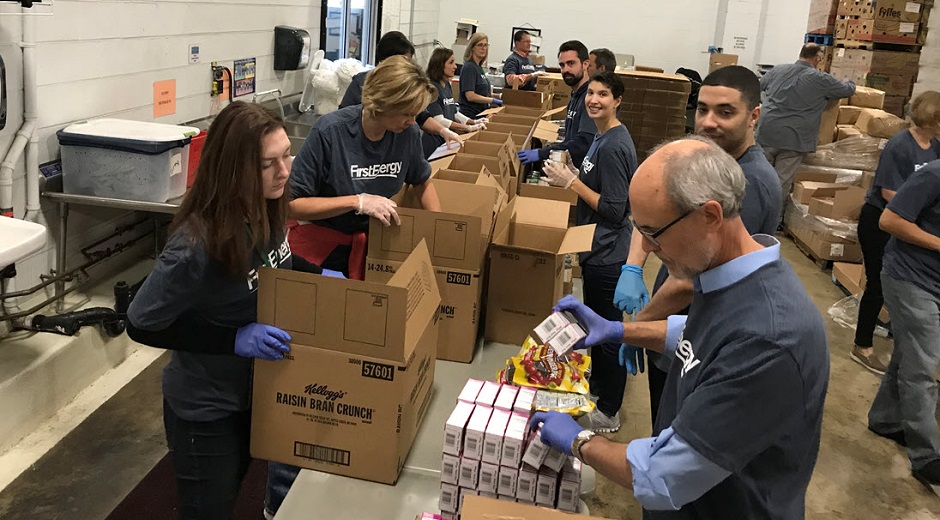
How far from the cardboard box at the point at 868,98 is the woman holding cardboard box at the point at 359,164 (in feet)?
19.1

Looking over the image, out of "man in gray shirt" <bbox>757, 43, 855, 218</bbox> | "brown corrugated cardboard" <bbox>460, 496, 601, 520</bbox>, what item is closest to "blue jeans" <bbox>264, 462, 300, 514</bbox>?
"brown corrugated cardboard" <bbox>460, 496, 601, 520</bbox>

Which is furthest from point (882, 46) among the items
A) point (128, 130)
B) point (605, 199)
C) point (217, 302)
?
point (217, 302)

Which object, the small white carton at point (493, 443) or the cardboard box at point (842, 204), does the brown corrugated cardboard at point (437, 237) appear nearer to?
the small white carton at point (493, 443)

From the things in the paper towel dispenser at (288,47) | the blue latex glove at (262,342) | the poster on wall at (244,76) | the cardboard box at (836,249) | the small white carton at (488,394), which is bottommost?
the cardboard box at (836,249)

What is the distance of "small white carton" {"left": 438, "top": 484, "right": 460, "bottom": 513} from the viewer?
159cm

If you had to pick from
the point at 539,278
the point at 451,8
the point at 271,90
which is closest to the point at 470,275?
the point at 539,278

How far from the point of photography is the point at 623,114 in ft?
26.8

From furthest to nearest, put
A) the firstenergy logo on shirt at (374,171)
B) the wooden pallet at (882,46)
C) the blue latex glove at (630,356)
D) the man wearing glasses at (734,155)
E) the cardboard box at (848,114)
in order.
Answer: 1. the cardboard box at (848,114)
2. the wooden pallet at (882,46)
3. the firstenergy logo on shirt at (374,171)
4. the man wearing glasses at (734,155)
5. the blue latex glove at (630,356)

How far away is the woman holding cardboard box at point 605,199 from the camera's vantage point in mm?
3076

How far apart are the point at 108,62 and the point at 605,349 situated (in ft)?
8.82

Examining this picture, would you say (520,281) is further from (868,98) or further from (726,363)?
(868,98)

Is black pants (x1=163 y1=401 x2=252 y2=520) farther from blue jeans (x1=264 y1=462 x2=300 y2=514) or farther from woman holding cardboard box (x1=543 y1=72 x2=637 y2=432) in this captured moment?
woman holding cardboard box (x1=543 y1=72 x2=637 y2=432)

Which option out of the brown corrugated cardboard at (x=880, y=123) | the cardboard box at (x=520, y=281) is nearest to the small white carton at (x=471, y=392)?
the cardboard box at (x=520, y=281)

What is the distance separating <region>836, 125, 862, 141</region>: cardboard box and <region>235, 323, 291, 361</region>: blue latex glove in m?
6.64
